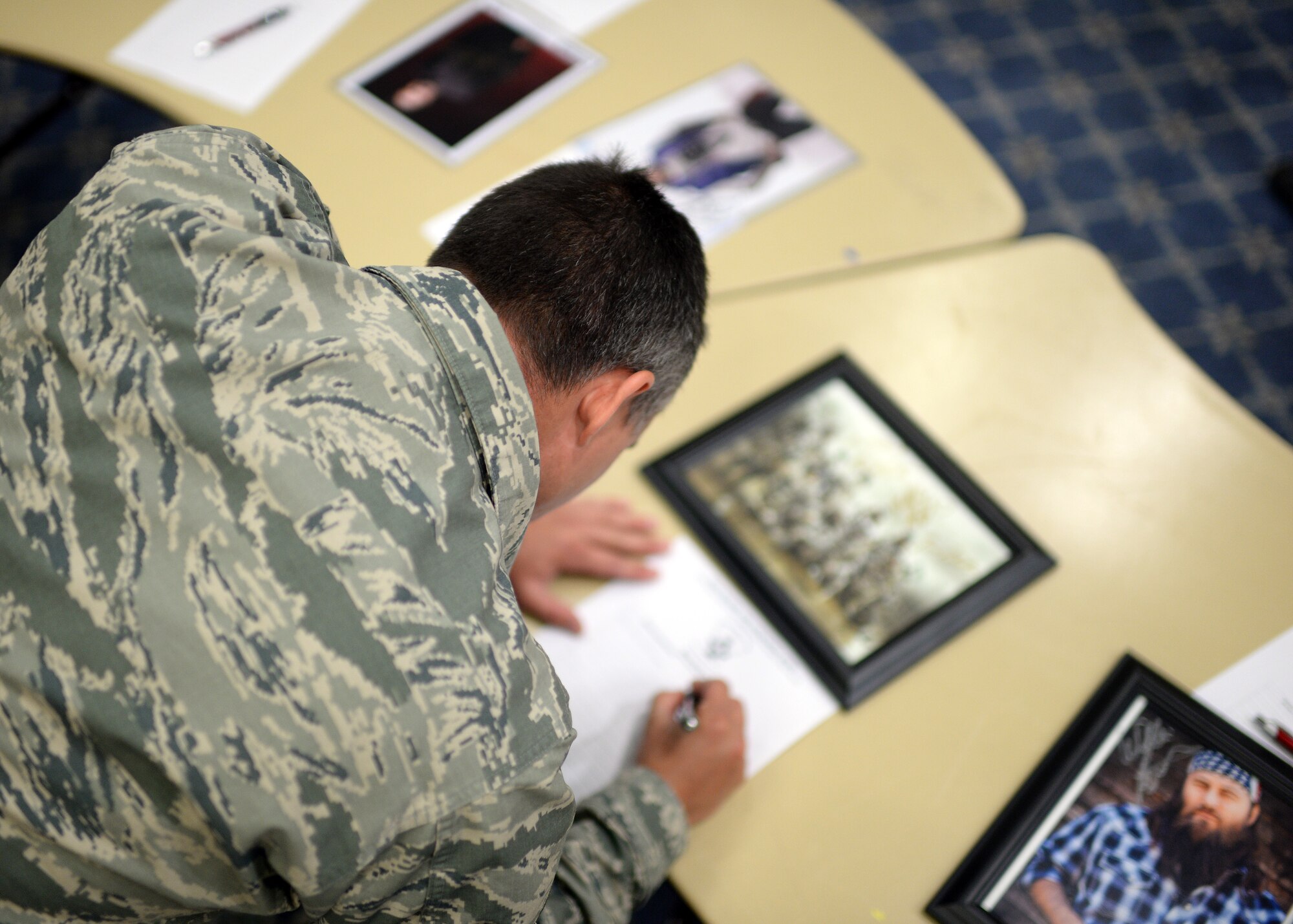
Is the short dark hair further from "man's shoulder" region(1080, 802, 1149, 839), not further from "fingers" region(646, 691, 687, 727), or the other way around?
"man's shoulder" region(1080, 802, 1149, 839)

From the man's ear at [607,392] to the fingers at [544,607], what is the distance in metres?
0.24

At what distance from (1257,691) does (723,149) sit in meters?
0.88

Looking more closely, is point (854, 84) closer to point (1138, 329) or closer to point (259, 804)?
point (1138, 329)

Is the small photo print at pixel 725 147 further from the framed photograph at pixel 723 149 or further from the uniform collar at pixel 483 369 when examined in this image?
the uniform collar at pixel 483 369

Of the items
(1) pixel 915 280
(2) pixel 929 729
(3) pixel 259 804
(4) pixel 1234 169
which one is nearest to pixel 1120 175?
(4) pixel 1234 169

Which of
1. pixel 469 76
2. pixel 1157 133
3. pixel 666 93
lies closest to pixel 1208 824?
pixel 666 93

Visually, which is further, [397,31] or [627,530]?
[397,31]

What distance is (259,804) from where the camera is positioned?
1.90ft

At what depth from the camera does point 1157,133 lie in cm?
239

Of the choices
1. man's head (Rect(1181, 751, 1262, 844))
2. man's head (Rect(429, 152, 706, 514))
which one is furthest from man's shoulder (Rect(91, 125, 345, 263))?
man's head (Rect(1181, 751, 1262, 844))

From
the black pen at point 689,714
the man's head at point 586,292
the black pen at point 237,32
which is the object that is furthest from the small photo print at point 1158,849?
the black pen at point 237,32

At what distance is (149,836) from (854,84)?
1.24 m

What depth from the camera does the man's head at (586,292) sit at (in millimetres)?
777

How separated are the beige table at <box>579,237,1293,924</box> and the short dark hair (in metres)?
0.28
